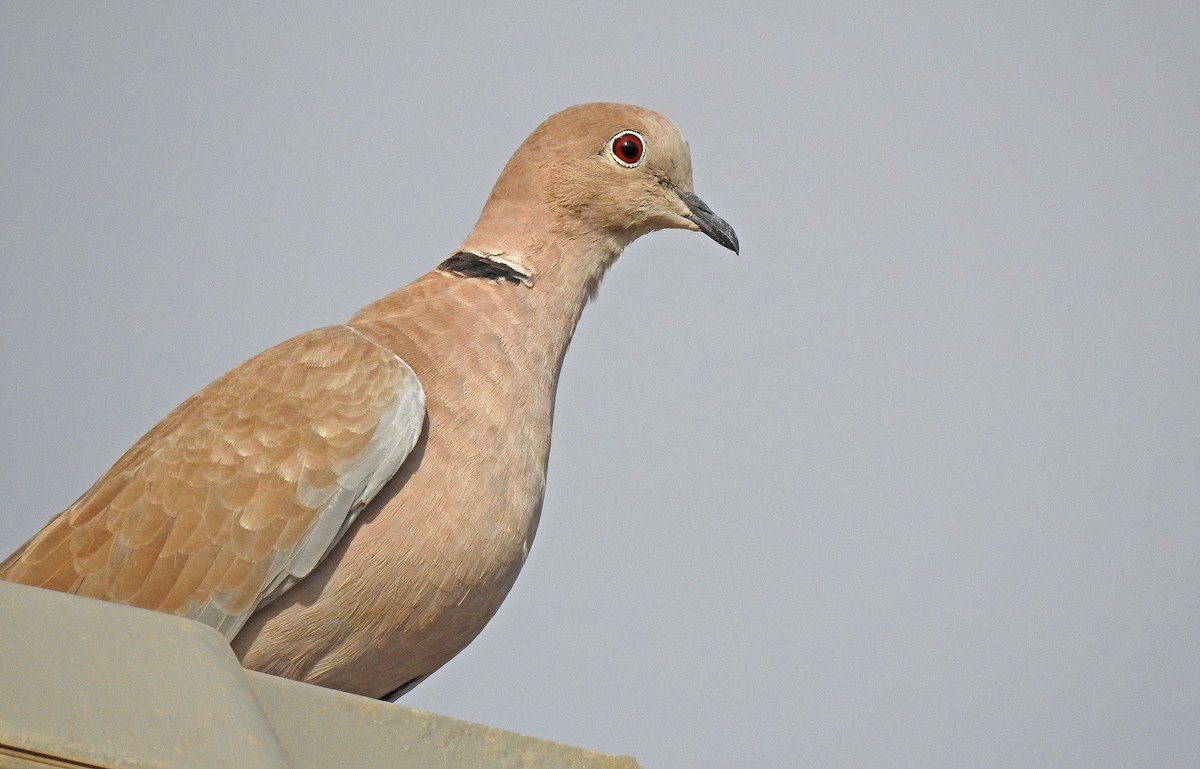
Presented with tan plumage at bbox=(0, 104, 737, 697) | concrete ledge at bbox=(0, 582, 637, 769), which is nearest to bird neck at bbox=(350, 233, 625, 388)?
tan plumage at bbox=(0, 104, 737, 697)

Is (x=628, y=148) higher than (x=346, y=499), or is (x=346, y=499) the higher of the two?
(x=628, y=148)

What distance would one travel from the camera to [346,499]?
4555 mm

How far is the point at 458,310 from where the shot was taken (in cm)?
526

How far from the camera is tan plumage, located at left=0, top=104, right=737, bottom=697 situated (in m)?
4.52

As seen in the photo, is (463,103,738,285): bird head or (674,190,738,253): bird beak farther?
(674,190,738,253): bird beak

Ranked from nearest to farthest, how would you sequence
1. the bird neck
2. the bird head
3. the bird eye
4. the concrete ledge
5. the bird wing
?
the concrete ledge, the bird wing, the bird neck, the bird head, the bird eye

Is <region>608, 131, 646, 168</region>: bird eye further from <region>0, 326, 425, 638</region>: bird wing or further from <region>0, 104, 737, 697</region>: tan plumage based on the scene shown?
<region>0, 326, 425, 638</region>: bird wing

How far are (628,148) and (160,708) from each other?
403 centimetres

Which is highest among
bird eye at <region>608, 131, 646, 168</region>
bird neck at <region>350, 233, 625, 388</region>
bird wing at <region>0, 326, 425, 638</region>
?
bird eye at <region>608, 131, 646, 168</region>

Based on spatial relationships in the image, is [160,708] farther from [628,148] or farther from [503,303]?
[628,148]

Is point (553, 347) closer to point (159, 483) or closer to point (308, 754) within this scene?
point (159, 483)

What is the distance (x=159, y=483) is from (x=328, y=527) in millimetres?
682

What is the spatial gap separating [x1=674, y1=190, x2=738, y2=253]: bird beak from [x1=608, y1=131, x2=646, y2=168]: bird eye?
268 millimetres

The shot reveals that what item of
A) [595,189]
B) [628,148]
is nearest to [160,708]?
[595,189]
